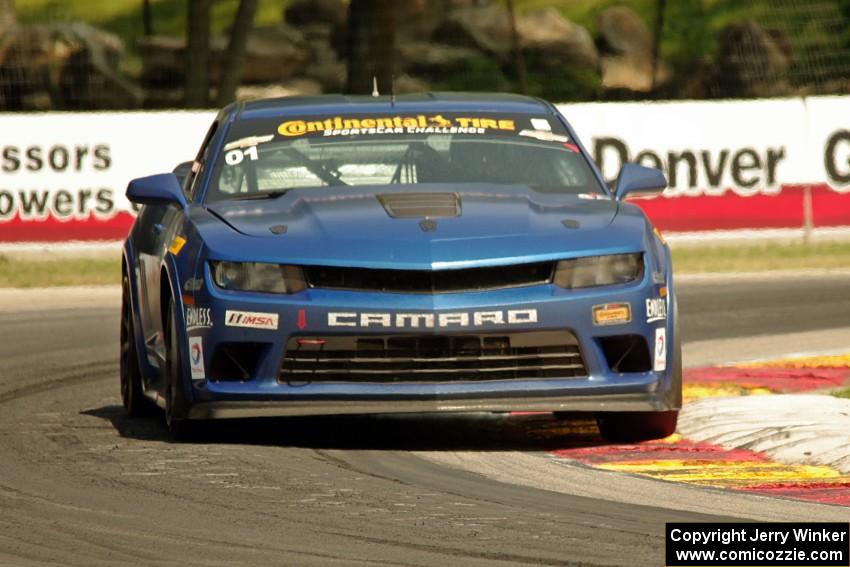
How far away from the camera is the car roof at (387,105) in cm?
972

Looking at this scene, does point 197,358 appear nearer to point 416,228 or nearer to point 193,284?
point 193,284

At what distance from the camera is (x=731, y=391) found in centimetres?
1055

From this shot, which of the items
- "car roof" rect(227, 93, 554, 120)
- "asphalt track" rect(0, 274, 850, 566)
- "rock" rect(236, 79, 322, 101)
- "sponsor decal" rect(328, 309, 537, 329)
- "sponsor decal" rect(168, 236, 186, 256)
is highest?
"car roof" rect(227, 93, 554, 120)

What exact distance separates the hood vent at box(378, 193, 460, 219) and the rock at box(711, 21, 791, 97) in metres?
→ 17.8

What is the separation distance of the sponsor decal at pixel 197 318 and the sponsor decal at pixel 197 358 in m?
0.05

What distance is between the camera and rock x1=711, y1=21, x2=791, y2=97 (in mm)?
27875

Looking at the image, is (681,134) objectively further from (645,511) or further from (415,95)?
(645,511)

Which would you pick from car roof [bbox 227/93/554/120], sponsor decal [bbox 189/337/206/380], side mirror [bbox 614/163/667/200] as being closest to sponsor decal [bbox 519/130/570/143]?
car roof [bbox 227/93/554/120]

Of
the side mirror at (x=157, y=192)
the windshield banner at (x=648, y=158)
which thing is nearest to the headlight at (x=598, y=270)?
the side mirror at (x=157, y=192)

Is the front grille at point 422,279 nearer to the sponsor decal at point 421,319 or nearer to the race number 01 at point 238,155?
the sponsor decal at point 421,319

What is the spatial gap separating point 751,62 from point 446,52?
777 centimetres

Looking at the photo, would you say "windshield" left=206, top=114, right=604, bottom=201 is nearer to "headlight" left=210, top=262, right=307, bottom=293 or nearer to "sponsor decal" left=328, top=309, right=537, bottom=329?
"headlight" left=210, top=262, right=307, bottom=293

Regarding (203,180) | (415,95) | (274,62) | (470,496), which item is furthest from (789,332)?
(274,62)

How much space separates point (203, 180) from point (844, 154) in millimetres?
12721
